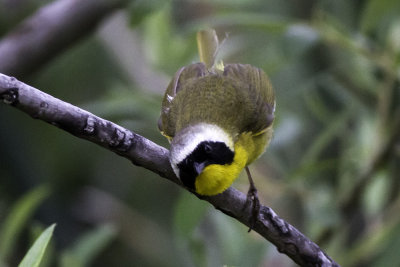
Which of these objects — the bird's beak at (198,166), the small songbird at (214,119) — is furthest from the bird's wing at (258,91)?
the bird's beak at (198,166)

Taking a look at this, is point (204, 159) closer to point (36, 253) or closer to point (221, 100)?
point (221, 100)

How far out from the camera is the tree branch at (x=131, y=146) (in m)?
1.31

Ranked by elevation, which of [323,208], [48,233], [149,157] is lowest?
[48,233]

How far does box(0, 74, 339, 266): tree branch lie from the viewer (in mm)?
1312

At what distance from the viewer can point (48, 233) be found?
4.62ft

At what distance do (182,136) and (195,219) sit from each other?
0.97 ft

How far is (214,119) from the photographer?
88.0 inches

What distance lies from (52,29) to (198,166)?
873 millimetres

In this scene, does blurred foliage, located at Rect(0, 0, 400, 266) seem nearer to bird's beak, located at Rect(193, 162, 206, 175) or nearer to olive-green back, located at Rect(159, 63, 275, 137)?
olive-green back, located at Rect(159, 63, 275, 137)

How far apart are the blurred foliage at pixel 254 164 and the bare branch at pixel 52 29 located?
0.15 metres

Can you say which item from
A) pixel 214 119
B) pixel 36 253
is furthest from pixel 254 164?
pixel 36 253

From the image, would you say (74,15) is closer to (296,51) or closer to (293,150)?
(296,51)

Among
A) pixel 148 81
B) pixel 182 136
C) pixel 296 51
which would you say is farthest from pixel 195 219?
pixel 148 81

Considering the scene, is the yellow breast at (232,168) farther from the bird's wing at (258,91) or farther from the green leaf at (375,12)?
the green leaf at (375,12)
